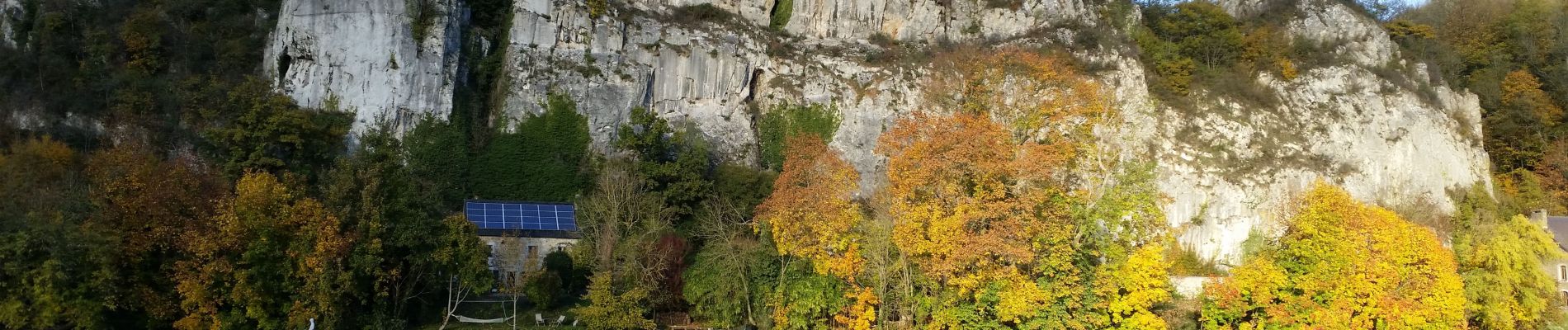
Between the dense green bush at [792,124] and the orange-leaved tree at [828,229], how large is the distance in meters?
13.6

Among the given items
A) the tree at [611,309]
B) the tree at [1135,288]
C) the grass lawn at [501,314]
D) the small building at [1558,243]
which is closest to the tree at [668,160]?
the grass lawn at [501,314]

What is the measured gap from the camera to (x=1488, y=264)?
114 feet

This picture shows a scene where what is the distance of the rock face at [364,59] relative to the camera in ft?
133

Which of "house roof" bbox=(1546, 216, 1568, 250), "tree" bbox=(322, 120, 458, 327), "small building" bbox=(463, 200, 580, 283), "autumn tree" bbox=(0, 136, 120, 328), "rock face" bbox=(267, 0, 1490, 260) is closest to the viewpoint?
"autumn tree" bbox=(0, 136, 120, 328)

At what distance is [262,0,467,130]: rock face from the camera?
40.6 meters

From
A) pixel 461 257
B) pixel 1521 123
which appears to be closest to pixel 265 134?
pixel 461 257

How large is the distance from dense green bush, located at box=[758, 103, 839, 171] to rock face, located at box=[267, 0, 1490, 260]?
458 millimetres

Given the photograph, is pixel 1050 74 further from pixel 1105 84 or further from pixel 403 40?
pixel 403 40

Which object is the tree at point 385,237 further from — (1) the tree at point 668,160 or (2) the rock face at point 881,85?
(2) the rock face at point 881,85

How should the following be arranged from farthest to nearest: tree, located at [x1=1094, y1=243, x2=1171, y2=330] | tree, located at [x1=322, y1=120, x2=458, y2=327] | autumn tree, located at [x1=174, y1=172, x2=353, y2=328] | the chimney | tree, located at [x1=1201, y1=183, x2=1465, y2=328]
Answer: the chimney
tree, located at [x1=1201, y1=183, x2=1465, y2=328]
tree, located at [x1=1094, y1=243, x2=1171, y2=330]
tree, located at [x1=322, y1=120, x2=458, y2=327]
autumn tree, located at [x1=174, y1=172, x2=353, y2=328]

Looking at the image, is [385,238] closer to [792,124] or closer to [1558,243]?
[792,124]

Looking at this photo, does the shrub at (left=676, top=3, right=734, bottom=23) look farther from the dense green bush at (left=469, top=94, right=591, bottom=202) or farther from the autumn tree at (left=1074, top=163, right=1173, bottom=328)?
the autumn tree at (left=1074, top=163, right=1173, bottom=328)

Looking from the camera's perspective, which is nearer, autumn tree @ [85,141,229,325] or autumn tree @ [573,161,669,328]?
autumn tree @ [85,141,229,325]

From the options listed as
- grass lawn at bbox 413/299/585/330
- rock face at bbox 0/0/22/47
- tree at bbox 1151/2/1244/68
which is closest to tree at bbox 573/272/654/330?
grass lawn at bbox 413/299/585/330
